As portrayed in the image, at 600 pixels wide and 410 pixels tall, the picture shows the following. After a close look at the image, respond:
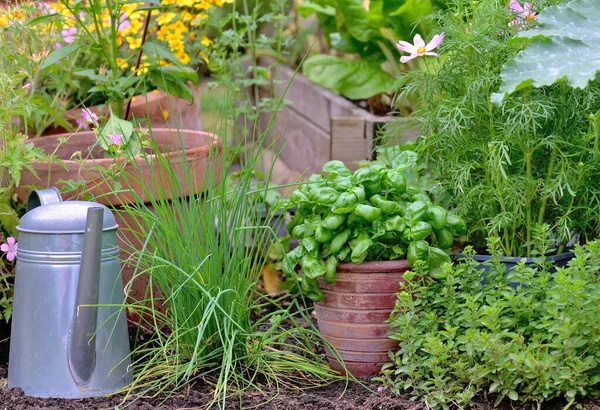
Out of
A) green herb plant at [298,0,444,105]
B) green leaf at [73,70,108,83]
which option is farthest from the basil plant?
green herb plant at [298,0,444,105]

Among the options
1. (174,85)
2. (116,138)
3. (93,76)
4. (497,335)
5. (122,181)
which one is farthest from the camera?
(174,85)

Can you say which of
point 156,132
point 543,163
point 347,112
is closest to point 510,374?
point 543,163

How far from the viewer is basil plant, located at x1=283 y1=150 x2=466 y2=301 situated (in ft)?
6.27

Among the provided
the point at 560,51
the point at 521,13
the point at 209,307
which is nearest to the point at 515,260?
the point at 560,51

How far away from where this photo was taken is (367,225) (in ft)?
6.51

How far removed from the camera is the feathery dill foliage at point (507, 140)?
1.95 metres

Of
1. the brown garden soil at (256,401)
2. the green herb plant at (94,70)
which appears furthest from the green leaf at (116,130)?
the brown garden soil at (256,401)

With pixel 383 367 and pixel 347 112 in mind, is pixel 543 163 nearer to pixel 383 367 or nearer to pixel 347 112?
pixel 383 367

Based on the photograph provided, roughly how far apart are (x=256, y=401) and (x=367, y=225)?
20.8 inches

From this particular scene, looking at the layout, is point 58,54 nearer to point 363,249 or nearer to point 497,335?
point 363,249

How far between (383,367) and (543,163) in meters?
0.74

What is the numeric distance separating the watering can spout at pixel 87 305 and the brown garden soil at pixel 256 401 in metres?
0.09

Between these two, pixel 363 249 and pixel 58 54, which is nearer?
pixel 363 249

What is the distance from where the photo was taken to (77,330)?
6.09ft
